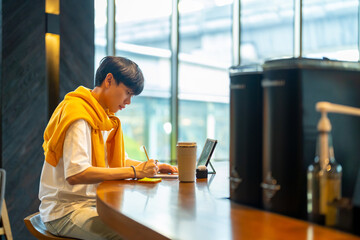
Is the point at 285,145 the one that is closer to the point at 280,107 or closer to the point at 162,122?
the point at 280,107

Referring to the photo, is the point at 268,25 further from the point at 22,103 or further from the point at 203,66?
the point at 22,103

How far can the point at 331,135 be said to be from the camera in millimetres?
869

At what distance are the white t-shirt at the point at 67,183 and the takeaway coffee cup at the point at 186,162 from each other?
1.17ft

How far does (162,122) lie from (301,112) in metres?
4.26

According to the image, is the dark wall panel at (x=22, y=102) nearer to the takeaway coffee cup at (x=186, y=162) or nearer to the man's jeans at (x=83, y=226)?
the man's jeans at (x=83, y=226)

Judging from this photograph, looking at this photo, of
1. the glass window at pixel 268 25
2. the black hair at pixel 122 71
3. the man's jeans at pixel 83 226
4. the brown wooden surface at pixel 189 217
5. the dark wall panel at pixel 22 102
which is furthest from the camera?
the glass window at pixel 268 25

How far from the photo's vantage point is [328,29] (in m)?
5.25

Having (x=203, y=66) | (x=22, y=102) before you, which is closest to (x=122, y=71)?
(x=22, y=102)

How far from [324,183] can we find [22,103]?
3.16 m

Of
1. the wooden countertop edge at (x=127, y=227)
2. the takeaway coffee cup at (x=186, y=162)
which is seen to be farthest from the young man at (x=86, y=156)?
the wooden countertop edge at (x=127, y=227)

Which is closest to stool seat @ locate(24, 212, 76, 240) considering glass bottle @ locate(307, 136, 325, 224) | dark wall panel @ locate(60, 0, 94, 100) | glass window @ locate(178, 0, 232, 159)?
glass bottle @ locate(307, 136, 325, 224)

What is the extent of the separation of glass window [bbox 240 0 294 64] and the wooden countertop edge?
4447mm

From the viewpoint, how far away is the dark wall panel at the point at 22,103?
342 centimetres

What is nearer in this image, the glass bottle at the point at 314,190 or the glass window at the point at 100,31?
the glass bottle at the point at 314,190
